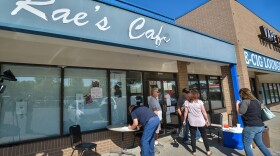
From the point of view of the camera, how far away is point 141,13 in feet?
15.3

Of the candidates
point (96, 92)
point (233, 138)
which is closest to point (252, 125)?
point (233, 138)

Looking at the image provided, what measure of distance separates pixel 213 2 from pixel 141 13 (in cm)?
559

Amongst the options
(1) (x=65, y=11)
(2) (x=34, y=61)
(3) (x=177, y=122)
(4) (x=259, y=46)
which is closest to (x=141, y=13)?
(1) (x=65, y=11)

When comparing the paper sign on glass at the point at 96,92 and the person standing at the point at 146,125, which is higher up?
the paper sign on glass at the point at 96,92

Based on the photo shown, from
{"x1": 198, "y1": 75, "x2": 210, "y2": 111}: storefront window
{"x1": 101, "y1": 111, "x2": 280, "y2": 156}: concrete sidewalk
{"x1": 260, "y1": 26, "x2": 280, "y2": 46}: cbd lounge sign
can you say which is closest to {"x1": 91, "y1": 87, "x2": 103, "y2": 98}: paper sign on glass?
{"x1": 101, "y1": 111, "x2": 280, "y2": 156}: concrete sidewalk

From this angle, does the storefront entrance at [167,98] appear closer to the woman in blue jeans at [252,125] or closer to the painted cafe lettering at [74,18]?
the painted cafe lettering at [74,18]

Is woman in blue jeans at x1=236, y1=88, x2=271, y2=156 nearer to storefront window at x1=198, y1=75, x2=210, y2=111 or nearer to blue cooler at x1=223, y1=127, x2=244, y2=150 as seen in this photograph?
blue cooler at x1=223, y1=127, x2=244, y2=150

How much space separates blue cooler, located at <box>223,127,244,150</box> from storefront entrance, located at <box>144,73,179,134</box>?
2027mm

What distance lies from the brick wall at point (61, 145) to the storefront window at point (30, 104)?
7.9 inches

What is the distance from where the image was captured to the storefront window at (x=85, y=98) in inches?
204

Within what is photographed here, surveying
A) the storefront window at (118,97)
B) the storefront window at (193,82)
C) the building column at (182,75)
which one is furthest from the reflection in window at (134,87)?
the storefront window at (193,82)

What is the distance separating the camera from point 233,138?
18.7 ft

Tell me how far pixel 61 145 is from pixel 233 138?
490cm

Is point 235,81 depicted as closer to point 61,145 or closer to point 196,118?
point 196,118
